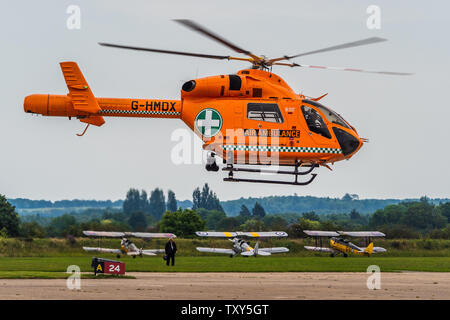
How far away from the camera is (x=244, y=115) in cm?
2736

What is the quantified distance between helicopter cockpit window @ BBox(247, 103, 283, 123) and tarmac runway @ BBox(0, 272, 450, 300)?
657cm

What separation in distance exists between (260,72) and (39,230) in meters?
60.0

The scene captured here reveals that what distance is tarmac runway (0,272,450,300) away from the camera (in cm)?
2473

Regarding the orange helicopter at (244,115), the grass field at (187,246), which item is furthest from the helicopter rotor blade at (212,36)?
the grass field at (187,246)

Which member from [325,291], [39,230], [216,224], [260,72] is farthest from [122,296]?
[216,224]

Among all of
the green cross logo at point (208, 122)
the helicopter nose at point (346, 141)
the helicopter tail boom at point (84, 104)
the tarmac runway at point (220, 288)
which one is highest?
the helicopter tail boom at point (84, 104)

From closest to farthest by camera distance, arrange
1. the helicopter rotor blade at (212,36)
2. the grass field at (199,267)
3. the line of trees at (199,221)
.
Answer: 1. the helicopter rotor blade at (212,36)
2. the grass field at (199,267)
3. the line of trees at (199,221)

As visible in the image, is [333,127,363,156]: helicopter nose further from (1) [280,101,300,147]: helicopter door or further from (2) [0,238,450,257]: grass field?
(2) [0,238,450,257]: grass field

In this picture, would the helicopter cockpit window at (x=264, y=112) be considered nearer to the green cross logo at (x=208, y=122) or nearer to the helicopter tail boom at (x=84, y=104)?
the green cross logo at (x=208, y=122)

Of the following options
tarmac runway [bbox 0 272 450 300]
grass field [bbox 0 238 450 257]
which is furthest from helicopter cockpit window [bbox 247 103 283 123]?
grass field [bbox 0 238 450 257]

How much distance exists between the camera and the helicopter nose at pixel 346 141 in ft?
92.2

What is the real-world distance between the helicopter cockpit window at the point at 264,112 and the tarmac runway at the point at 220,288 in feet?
21.6
